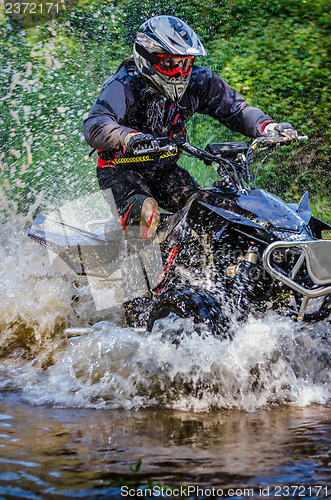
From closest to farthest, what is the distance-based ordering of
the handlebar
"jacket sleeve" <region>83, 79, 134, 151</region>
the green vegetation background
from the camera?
the handlebar
"jacket sleeve" <region>83, 79, 134, 151</region>
the green vegetation background

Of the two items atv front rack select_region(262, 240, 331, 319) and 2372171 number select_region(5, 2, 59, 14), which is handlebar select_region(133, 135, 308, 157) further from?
2372171 number select_region(5, 2, 59, 14)

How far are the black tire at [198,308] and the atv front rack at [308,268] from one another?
39cm

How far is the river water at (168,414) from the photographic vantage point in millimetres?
1936

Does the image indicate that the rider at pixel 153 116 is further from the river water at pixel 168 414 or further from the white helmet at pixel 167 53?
the river water at pixel 168 414

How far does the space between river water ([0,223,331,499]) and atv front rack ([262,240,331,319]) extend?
0.27 metres

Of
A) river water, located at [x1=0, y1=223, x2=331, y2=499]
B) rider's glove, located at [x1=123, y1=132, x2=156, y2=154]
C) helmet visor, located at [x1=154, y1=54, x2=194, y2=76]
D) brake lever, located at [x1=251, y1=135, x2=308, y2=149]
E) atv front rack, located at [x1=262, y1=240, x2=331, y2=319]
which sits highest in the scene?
helmet visor, located at [x1=154, y1=54, x2=194, y2=76]

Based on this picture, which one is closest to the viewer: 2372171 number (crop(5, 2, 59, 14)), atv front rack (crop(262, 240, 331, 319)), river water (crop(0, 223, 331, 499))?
river water (crop(0, 223, 331, 499))

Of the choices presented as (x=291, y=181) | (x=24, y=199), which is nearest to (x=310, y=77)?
(x=291, y=181)

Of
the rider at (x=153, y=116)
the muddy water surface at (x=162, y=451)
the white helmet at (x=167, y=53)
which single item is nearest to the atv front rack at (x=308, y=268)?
the muddy water surface at (x=162, y=451)

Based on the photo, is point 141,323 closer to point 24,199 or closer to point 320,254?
point 320,254

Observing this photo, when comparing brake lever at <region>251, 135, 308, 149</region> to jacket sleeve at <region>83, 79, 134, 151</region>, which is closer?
jacket sleeve at <region>83, 79, 134, 151</region>

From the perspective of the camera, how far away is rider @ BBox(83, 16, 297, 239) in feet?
→ 12.3

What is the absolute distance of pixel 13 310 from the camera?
493cm

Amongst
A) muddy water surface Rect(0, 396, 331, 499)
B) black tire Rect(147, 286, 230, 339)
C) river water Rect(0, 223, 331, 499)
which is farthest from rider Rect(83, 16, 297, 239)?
muddy water surface Rect(0, 396, 331, 499)
